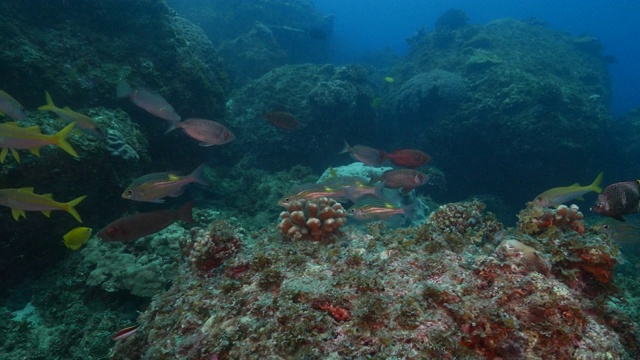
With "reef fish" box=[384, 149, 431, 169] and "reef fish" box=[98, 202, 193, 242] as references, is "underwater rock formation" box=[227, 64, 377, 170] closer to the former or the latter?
"reef fish" box=[384, 149, 431, 169]

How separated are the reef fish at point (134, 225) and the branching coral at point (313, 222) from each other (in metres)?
1.77

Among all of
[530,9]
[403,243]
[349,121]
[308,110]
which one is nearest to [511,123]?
[349,121]

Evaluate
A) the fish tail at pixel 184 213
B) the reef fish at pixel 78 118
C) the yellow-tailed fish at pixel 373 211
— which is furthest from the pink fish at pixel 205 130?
the yellow-tailed fish at pixel 373 211

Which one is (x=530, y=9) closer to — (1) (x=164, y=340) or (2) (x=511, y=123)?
(2) (x=511, y=123)

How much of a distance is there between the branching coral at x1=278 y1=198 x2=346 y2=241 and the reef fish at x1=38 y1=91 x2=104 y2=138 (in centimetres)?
423

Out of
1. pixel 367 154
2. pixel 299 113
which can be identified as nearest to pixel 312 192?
pixel 367 154

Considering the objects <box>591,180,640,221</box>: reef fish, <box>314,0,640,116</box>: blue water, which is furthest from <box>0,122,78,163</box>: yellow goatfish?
<box>314,0,640,116</box>: blue water

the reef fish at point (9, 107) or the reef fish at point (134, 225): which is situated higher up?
the reef fish at point (9, 107)

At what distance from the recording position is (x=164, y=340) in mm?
2564

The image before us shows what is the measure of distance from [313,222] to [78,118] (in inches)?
186

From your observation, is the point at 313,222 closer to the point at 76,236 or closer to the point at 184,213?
the point at 184,213

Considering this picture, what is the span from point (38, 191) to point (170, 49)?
5.90m

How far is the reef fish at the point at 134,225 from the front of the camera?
4.12m

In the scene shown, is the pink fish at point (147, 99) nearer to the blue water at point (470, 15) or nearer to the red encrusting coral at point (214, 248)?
the red encrusting coral at point (214, 248)
